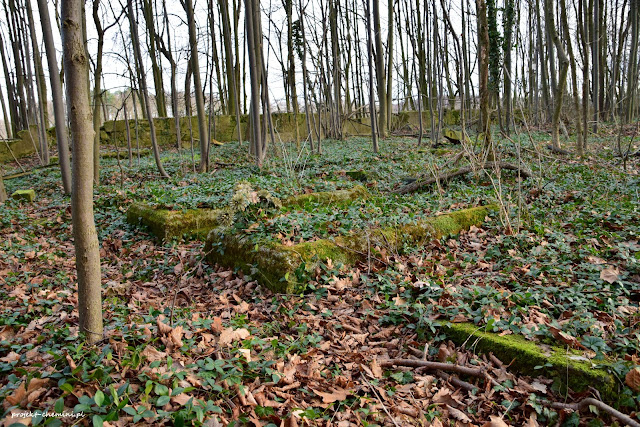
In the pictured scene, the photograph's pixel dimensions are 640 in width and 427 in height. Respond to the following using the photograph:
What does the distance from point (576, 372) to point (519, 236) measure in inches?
98.0

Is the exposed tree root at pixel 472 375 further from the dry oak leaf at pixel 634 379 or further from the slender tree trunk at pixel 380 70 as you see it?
the slender tree trunk at pixel 380 70

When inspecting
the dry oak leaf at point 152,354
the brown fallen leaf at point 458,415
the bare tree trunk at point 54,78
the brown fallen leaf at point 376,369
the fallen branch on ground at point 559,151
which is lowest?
the brown fallen leaf at point 458,415

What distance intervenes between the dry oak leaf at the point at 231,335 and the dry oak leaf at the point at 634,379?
2487 mm

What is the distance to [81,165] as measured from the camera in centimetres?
227

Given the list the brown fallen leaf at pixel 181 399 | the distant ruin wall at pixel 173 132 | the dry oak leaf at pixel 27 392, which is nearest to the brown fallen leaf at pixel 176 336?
the brown fallen leaf at pixel 181 399

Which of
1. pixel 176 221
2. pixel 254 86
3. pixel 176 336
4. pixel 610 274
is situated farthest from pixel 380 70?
pixel 176 336

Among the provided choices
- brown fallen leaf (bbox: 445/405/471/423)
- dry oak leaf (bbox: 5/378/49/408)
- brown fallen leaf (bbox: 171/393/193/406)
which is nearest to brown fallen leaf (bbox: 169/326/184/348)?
brown fallen leaf (bbox: 171/393/193/406)

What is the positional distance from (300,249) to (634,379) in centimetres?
280

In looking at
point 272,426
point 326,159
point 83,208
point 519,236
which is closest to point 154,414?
point 272,426

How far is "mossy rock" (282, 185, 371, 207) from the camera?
6078mm

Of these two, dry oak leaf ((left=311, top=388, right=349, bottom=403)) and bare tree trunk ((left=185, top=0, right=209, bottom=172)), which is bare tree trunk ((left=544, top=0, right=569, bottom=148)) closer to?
bare tree trunk ((left=185, top=0, right=209, bottom=172))

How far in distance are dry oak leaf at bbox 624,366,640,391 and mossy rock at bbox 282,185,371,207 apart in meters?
4.24

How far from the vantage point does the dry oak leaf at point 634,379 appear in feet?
7.44

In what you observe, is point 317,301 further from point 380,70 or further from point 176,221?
point 380,70
